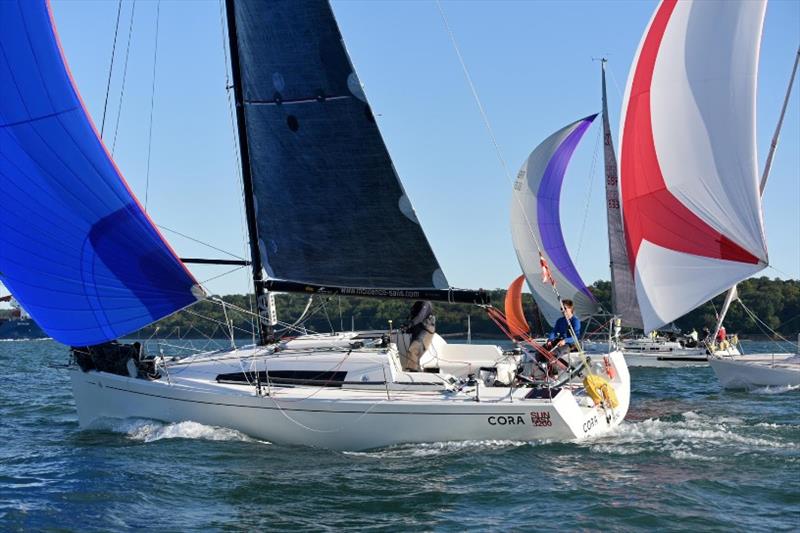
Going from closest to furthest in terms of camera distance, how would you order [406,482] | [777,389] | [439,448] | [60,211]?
[406,482]
[439,448]
[60,211]
[777,389]

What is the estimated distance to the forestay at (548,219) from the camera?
3500cm

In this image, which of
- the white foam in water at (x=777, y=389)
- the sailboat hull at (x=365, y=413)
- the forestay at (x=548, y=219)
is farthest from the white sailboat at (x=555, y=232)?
the sailboat hull at (x=365, y=413)

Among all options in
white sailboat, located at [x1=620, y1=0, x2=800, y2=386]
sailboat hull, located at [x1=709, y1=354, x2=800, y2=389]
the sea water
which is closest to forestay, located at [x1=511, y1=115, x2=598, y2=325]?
sailboat hull, located at [x1=709, y1=354, x2=800, y2=389]

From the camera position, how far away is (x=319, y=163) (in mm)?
14594

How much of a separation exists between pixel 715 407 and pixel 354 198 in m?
9.18

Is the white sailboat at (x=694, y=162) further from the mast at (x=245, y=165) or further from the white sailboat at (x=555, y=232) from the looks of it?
the white sailboat at (x=555, y=232)

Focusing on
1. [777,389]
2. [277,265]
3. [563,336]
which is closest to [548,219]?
[777,389]

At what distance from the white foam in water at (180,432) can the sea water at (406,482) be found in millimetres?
21

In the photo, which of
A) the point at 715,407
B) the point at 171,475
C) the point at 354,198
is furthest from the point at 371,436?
the point at 715,407

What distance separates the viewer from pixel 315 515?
948cm

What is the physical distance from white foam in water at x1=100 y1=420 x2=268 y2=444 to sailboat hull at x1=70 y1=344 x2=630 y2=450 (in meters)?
0.10

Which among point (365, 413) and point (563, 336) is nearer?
point (365, 413)

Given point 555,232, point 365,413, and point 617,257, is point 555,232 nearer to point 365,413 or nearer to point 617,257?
point 617,257

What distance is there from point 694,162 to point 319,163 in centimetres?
600
